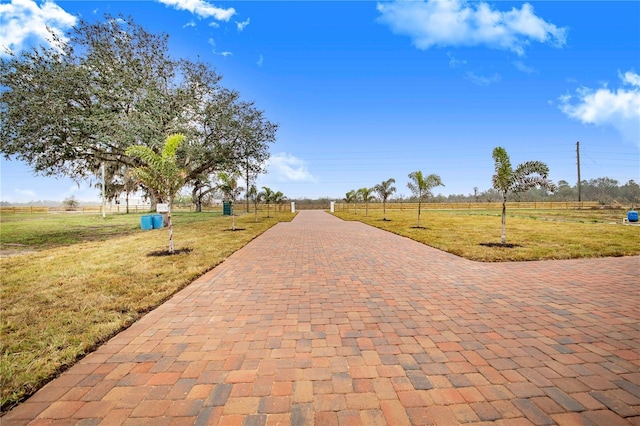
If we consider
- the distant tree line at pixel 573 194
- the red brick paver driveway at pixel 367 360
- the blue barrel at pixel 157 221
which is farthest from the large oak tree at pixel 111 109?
the distant tree line at pixel 573 194

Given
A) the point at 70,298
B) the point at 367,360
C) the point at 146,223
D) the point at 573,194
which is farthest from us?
the point at 573,194

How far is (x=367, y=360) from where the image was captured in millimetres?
2664

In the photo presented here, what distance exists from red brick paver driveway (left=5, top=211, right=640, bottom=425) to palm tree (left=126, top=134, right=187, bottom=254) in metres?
4.42

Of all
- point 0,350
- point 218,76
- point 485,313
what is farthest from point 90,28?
point 485,313

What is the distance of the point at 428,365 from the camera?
8.45 ft

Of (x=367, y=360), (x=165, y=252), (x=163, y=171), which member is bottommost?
(x=367, y=360)

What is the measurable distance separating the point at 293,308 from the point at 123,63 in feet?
68.4

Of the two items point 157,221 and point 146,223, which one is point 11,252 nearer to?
point 146,223

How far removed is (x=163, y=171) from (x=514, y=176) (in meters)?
11.2

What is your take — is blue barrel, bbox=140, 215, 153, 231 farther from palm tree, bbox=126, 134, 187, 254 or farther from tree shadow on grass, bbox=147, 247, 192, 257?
tree shadow on grass, bbox=147, 247, 192, 257

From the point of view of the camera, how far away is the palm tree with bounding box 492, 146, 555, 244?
29.6 feet

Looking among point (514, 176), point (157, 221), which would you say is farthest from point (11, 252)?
point (514, 176)

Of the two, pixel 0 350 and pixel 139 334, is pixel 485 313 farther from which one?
pixel 0 350

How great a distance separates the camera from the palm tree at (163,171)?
7684 millimetres
